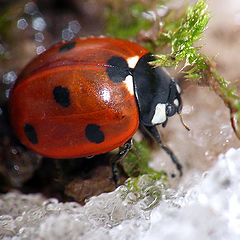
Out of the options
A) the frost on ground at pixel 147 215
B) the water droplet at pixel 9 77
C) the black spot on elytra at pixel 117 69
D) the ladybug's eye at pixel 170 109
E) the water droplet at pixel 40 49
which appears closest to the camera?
the frost on ground at pixel 147 215

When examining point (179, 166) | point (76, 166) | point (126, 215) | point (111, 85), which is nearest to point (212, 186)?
point (126, 215)

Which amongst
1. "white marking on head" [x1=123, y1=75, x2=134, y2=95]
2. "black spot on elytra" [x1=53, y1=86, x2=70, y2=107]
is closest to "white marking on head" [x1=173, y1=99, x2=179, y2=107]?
"white marking on head" [x1=123, y1=75, x2=134, y2=95]

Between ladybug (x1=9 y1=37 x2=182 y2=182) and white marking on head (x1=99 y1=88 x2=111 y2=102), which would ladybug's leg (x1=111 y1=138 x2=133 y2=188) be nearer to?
ladybug (x1=9 y1=37 x2=182 y2=182)

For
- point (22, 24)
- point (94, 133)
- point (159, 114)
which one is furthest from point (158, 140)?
point (22, 24)

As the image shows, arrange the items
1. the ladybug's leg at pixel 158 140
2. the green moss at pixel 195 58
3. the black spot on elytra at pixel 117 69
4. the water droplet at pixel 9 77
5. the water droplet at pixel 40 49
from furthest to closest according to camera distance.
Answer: the water droplet at pixel 40 49
the water droplet at pixel 9 77
the ladybug's leg at pixel 158 140
the black spot on elytra at pixel 117 69
the green moss at pixel 195 58

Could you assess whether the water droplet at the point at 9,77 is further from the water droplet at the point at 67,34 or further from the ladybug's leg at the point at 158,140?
the ladybug's leg at the point at 158,140

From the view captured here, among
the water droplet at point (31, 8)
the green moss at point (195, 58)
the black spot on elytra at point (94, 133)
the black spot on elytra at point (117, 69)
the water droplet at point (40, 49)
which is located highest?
the green moss at point (195, 58)

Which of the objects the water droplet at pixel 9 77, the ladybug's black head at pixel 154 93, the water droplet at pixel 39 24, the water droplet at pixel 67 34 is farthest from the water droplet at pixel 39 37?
the ladybug's black head at pixel 154 93
